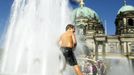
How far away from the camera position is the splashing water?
40.2 feet

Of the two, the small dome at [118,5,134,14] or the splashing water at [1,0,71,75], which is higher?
the small dome at [118,5,134,14]

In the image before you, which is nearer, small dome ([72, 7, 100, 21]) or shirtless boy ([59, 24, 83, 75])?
shirtless boy ([59, 24, 83, 75])

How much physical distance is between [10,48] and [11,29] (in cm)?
197

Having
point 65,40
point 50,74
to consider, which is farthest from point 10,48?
point 65,40

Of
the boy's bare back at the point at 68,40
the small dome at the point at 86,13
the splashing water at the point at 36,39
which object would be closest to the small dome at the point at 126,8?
the small dome at the point at 86,13

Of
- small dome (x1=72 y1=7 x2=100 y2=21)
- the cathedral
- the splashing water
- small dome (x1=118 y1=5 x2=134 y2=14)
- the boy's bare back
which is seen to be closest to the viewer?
the boy's bare back

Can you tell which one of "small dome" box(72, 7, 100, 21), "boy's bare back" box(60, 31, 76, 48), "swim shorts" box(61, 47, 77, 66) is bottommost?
"swim shorts" box(61, 47, 77, 66)

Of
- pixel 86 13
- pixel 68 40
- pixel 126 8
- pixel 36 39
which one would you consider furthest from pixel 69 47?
pixel 86 13

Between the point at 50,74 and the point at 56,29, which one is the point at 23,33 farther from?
the point at 50,74

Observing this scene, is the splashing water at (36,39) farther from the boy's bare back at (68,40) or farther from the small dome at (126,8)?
the small dome at (126,8)

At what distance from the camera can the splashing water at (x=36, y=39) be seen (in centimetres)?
1227

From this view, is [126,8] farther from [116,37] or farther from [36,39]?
[36,39]

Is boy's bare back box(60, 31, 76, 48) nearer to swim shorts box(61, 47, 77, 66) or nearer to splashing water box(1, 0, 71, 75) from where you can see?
swim shorts box(61, 47, 77, 66)

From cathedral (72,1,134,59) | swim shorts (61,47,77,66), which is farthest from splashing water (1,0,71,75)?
cathedral (72,1,134,59)
